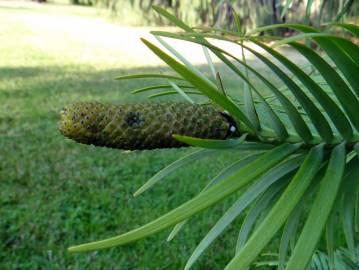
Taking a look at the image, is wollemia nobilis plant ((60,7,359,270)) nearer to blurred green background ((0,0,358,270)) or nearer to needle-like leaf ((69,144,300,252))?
needle-like leaf ((69,144,300,252))

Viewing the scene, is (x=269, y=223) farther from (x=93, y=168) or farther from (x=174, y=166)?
(x=93, y=168)

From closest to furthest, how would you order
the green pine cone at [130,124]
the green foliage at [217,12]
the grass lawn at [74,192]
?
the green pine cone at [130,124], the grass lawn at [74,192], the green foliage at [217,12]

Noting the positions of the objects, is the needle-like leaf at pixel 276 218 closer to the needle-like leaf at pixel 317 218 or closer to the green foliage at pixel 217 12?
the needle-like leaf at pixel 317 218

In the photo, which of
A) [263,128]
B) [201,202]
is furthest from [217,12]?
→ [201,202]

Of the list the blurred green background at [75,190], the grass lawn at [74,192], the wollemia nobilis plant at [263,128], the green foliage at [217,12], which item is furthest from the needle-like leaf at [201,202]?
the green foliage at [217,12]

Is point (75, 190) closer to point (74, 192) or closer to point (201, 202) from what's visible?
point (74, 192)

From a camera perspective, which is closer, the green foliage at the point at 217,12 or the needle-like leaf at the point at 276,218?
the needle-like leaf at the point at 276,218


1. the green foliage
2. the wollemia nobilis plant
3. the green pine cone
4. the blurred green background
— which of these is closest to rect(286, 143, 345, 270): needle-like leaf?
the wollemia nobilis plant

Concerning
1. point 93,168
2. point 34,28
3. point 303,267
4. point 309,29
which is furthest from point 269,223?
point 34,28
